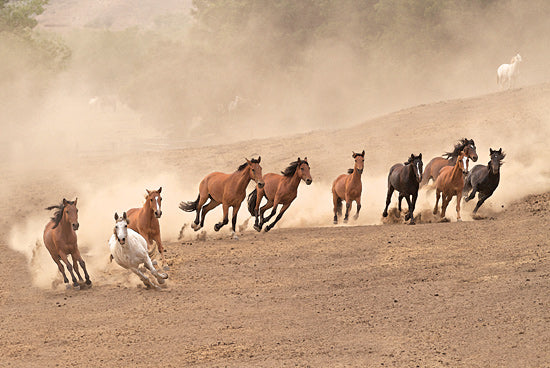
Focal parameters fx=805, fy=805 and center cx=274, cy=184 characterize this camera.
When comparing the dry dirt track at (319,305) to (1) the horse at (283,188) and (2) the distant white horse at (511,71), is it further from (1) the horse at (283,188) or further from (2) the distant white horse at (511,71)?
(2) the distant white horse at (511,71)

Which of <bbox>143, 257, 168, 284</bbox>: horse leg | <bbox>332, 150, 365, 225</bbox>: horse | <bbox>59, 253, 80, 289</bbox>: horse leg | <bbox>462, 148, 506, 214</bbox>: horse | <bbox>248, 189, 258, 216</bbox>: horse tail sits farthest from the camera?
<bbox>248, 189, 258, 216</bbox>: horse tail

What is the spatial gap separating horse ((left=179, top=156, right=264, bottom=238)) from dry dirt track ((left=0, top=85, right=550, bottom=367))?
32.9 inches

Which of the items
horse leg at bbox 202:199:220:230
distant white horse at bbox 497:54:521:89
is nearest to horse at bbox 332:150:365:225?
horse leg at bbox 202:199:220:230

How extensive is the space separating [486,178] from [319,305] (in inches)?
304

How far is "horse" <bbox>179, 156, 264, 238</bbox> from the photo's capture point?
56.1ft

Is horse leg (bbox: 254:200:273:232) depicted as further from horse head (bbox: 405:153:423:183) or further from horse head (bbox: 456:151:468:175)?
horse head (bbox: 456:151:468:175)

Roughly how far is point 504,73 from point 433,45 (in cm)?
1361

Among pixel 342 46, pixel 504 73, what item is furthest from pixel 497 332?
pixel 342 46

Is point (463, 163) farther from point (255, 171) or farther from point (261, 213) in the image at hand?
point (261, 213)

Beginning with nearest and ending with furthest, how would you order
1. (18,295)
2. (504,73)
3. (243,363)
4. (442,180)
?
(243,363) < (18,295) < (442,180) < (504,73)

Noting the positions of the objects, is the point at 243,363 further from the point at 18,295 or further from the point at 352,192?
the point at 352,192

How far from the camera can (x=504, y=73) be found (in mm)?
40812

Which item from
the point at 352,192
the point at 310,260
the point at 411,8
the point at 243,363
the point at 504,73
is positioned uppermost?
the point at 411,8

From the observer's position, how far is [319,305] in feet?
Result: 39.3
